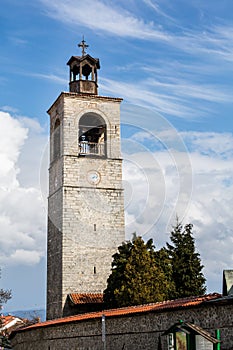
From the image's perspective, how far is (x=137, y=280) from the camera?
2505 centimetres

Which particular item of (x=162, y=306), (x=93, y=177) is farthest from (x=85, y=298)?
(x=162, y=306)

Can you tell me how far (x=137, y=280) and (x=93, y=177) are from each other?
8323 millimetres

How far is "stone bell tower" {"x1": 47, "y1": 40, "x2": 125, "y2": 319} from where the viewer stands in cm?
3038

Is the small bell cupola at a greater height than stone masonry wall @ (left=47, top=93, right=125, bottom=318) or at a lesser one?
greater

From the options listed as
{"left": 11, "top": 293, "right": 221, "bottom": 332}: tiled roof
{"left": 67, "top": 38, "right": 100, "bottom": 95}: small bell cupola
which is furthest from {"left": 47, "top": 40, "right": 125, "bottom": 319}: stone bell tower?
{"left": 11, "top": 293, "right": 221, "bottom": 332}: tiled roof

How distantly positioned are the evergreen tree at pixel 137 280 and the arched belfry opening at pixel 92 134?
7.62 metres

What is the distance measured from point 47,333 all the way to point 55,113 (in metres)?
14.3

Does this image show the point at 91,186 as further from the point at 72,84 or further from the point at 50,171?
the point at 72,84

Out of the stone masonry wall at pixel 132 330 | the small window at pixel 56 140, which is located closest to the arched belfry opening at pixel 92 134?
the small window at pixel 56 140

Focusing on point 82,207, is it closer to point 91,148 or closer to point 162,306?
point 91,148

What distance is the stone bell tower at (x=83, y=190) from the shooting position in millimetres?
30375

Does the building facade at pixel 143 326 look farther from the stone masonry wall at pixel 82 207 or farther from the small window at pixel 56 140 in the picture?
the small window at pixel 56 140

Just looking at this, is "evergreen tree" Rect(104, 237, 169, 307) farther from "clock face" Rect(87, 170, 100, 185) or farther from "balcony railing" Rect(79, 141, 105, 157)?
"balcony railing" Rect(79, 141, 105, 157)

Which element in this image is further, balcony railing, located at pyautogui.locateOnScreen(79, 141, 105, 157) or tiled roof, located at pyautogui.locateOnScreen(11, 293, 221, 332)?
balcony railing, located at pyautogui.locateOnScreen(79, 141, 105, 157)
